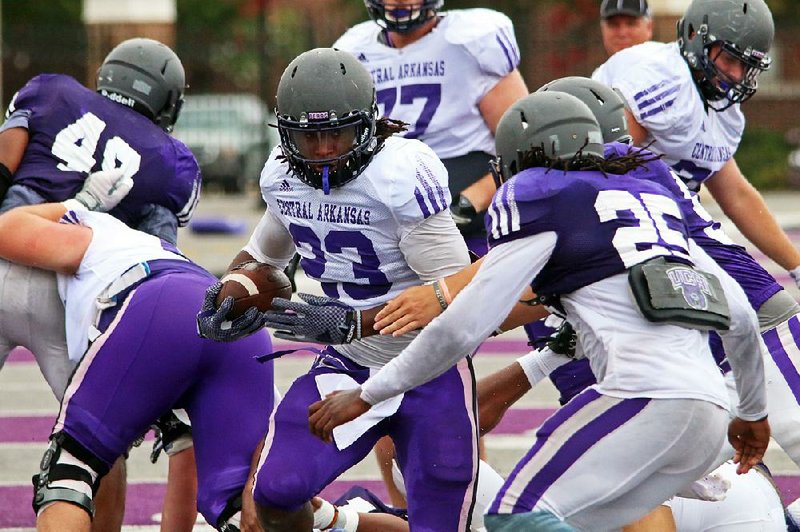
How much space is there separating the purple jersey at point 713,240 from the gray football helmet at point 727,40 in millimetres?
642

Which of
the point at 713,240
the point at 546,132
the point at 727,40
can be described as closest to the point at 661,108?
the point at 727,40

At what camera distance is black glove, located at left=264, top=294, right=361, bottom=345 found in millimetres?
4145

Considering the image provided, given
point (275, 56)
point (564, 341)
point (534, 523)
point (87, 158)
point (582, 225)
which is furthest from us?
point (275, 56)

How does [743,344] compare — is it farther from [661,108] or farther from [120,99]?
[120,99]

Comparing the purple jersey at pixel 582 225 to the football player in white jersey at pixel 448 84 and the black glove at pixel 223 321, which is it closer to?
the black glove at pixel 223 321

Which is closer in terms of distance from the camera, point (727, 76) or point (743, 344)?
point (743, 344)

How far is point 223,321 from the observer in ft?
14.0

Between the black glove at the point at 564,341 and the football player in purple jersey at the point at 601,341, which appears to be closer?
the football player in purple jersey at the point at 601,341

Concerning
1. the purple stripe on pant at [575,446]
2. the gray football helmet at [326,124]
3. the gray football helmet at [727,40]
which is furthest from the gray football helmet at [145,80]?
the purple stripe on pant at [575,446]

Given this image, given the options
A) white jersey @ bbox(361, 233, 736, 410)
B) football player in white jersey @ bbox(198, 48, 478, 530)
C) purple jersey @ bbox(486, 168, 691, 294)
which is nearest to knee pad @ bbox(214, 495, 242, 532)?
football player in white jersey @ bbox(198, 48, 478, 530)

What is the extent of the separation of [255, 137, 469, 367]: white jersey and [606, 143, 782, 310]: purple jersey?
1.83 feet

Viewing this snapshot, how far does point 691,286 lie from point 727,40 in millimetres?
1804

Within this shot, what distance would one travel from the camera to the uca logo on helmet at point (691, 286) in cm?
368

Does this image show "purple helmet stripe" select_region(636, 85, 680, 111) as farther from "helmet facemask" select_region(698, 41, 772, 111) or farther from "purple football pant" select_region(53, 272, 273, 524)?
"purple football pant" select_region(53, 272, 273, 524)
